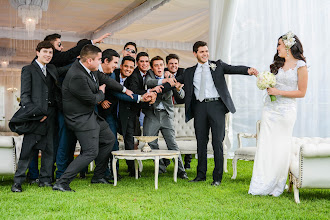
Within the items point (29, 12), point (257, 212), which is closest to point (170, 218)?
point (257, 212)

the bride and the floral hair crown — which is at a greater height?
the floral hair crown

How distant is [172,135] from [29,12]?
17.1ft

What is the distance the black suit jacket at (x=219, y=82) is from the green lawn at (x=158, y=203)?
95cm

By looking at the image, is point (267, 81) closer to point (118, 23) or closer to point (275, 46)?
point (275, 46)

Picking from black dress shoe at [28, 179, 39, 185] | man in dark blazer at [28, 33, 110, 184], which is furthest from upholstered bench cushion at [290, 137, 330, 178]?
black dress shoe at [28, 179, 39, 185]

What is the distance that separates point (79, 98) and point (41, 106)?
50 cm

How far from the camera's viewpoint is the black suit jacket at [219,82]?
4973 mm

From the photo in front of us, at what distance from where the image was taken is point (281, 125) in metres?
4.35

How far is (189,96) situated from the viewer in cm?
518

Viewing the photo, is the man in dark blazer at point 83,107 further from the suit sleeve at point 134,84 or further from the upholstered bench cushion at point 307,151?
the upholstered bench cushion at point 307,151

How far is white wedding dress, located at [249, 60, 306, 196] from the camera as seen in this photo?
4.34m

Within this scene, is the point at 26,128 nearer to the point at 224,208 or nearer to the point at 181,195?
the point at 181,195

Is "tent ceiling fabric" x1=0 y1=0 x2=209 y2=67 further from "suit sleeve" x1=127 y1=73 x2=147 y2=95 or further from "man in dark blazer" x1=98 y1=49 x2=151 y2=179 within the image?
"man in dark blazer" x1=98 y1=49 x2=151 y2=179

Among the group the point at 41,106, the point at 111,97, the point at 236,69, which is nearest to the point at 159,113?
the point at 111,97
